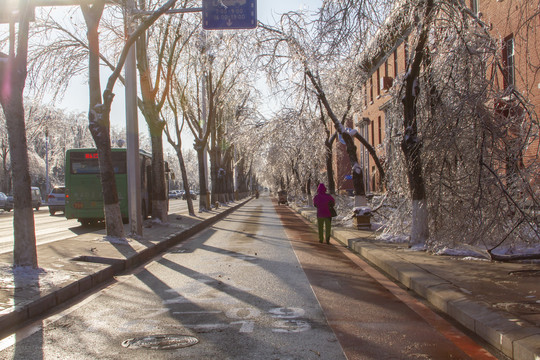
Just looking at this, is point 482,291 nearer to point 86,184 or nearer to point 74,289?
point 74,289

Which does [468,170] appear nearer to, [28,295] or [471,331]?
[471,331]

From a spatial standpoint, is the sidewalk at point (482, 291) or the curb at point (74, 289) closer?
the sidewalk at point (482, 291)

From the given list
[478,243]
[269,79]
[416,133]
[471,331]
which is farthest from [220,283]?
[269,79]

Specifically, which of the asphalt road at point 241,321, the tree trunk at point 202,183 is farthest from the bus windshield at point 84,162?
the tree trunk at point 202,183

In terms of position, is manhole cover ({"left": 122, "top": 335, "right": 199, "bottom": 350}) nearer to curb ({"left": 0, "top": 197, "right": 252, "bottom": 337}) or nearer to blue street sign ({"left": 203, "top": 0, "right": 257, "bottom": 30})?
curb ({"left": 0, "top": 197, "right": 252, "bottom": 337})

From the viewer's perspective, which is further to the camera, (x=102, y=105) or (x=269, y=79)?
(x=269, y=79)

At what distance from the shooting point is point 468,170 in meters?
9.01

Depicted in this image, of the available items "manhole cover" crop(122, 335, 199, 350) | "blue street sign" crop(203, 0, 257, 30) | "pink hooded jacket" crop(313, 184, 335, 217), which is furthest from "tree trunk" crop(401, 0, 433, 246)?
"manhole cover" crop(122, 335, 199, 350)

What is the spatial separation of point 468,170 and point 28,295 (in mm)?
7447

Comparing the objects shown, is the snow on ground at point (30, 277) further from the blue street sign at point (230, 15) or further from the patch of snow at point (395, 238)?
the patch of snow at point (395, 238)

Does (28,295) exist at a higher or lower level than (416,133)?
lower

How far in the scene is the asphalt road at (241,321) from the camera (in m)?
4.29

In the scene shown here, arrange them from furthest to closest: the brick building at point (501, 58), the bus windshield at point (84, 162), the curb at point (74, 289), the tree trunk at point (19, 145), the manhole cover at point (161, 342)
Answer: the bus windshield at point (84, 162) < the brick building at point (501, 58) < the tree trunk at point (19, 145) < the curb at point (74, 289) < the manhole cover at point (161, 342)

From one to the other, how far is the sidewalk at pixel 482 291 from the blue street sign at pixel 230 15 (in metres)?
6.52
